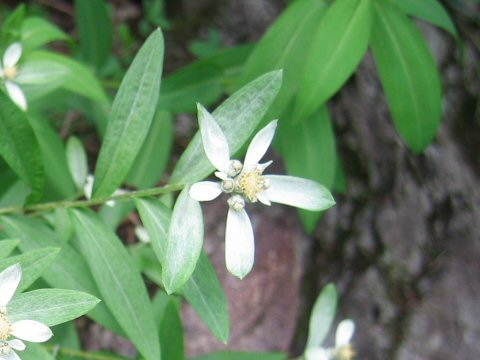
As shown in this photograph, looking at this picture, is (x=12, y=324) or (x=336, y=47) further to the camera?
(x=336, y=47)

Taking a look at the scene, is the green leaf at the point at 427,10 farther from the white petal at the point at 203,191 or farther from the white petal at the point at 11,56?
the white petal at the point at 11,56

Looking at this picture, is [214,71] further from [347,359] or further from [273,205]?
[347,359]

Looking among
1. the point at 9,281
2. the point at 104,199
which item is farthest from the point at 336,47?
the point at 9,281

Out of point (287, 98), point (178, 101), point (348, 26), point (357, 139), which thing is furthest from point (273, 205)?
point (348, 26)

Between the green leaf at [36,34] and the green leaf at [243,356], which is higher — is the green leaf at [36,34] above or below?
above

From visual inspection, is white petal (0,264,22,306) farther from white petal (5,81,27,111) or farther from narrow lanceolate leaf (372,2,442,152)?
narrow lanceolate leaf (372,2,442,152)

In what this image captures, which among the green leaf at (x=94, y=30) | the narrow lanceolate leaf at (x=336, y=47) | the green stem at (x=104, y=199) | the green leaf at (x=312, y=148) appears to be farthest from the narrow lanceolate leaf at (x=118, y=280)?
the green leaf at (x=94, y=30)

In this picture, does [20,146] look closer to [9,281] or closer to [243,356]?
[9,281]
